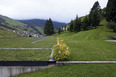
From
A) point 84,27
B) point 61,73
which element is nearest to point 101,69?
point 61,73

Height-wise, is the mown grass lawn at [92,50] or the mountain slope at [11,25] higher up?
the mountain slope at [11,25]

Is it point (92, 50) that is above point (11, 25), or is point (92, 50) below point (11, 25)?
below

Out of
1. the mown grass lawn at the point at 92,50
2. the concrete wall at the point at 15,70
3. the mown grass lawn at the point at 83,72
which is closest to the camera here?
the mown grass lawn at the point at 83,72

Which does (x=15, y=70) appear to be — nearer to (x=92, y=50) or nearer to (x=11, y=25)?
(x=92, y=50)

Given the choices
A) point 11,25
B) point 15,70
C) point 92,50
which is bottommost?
point 15,70

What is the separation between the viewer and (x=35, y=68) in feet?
13.0

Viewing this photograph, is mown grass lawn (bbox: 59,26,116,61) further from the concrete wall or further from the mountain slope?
the mountain slope

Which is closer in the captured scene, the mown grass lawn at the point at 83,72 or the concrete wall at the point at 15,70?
the mown grass lawn at the point at 83,72

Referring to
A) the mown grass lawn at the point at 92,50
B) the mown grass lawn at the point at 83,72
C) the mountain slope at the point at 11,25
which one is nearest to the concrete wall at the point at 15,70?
the mown grass lawn at the point at 83,72

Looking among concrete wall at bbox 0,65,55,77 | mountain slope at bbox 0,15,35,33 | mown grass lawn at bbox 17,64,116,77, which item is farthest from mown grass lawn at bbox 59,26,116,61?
mountain slope at bbox 0,15,35,33

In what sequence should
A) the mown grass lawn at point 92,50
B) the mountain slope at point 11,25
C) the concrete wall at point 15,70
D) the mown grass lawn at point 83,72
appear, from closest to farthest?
the mown grass lawn at point 83,72 → the concrete wall at point 15,70 → the mown grass lawn at point 92,50 → the mountain slope at point 11,25

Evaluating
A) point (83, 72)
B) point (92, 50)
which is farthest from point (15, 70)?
point (92, 50)

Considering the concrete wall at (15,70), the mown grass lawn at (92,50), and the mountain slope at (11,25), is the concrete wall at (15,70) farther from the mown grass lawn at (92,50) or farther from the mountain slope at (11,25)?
the mountain slope at (11,25)

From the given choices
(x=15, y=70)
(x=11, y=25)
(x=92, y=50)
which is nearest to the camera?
(x=15, y=70)
